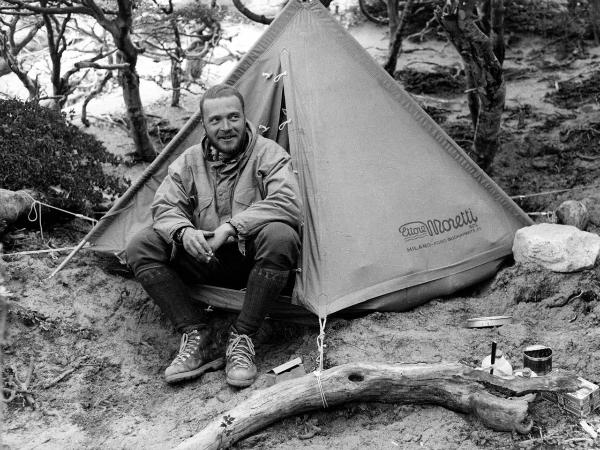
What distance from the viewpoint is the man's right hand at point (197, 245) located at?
3826mm

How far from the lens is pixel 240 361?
3.81m

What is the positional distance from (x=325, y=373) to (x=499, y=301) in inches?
58.1

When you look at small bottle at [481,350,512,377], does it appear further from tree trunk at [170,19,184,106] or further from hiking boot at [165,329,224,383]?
tree trunk at [170,19,184,106]

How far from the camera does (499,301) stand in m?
4.44

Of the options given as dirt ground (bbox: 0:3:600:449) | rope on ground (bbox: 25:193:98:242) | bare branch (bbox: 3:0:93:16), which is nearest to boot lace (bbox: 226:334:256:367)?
dirt ground (bbox: 0:3:600:449)

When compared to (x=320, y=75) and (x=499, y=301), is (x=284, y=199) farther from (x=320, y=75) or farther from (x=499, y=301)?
(x=499, y=301)

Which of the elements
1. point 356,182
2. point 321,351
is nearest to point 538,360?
point 321,351

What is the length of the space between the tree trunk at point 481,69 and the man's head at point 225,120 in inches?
75.7

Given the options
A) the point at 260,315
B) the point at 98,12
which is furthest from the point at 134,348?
the point at 98,12

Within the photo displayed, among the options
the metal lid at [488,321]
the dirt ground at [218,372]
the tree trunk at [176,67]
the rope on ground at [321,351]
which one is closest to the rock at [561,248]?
the dirt ground at [218,372]

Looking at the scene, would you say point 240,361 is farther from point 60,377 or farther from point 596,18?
point 596,18

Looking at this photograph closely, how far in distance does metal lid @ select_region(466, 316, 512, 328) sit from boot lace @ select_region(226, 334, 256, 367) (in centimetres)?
119

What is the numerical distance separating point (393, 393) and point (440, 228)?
56.4 inches

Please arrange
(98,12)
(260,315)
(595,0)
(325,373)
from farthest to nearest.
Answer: (595,0) < (98,12) < (260,315) < (325,373)
